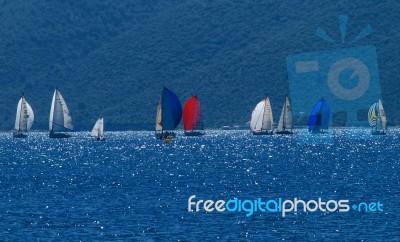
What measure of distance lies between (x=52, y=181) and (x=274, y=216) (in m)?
28.8

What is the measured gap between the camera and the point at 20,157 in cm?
12550

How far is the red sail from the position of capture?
160125mm

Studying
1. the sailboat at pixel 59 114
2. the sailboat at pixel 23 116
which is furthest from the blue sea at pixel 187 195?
the sailboat at pixel 23 116

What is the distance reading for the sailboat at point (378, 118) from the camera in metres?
173

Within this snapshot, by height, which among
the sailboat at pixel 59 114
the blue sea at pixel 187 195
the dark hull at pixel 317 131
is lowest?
the blue sea at pixel 187 195

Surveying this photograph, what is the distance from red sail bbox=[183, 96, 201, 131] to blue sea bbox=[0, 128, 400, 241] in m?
43.5

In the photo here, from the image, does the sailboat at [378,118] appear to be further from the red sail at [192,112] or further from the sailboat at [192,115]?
the red sail at [192,112]

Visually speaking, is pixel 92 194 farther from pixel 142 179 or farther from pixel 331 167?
pixel 331 167

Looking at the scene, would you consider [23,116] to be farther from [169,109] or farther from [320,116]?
[320,116]

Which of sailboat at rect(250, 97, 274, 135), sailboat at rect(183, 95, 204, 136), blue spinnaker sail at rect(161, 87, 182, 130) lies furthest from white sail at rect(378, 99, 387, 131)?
blue spinnaker sail at rect(161, 87, 182, 130)

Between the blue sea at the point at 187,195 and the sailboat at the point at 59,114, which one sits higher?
the sailboat at the point at 59,114

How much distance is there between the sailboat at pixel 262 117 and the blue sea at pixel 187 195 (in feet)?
158

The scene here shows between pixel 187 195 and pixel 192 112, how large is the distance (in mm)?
95218

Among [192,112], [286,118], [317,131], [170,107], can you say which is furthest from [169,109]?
[317,131]
